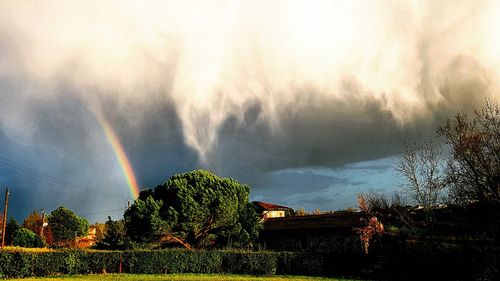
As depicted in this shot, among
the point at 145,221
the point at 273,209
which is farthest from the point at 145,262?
the point at 273,209

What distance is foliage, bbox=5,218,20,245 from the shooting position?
7198 centimetres

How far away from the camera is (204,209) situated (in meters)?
39.5

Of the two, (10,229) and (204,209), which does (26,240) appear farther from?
(204,209)

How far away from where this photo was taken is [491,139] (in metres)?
30.0

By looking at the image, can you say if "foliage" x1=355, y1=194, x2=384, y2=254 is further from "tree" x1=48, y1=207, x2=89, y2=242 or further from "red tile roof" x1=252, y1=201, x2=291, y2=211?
"tree" x1=48, y1=207, x2=89, y2=242

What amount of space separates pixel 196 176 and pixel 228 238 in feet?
22.6

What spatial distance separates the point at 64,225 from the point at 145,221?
51.3 meters

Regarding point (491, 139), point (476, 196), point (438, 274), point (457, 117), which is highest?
point (457, 117)

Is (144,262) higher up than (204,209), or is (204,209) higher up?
(204,209)

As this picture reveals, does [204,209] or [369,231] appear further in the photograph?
[204,209]

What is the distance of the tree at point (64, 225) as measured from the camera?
80.4 m

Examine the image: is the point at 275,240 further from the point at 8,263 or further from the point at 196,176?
the point at 8,263

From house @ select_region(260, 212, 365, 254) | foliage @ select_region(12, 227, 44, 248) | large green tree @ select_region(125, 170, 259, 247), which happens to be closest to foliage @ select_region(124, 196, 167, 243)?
large green tree @ select_region(125, 170, 259, 247)

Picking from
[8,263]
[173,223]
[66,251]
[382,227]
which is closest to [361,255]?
[382,227]
